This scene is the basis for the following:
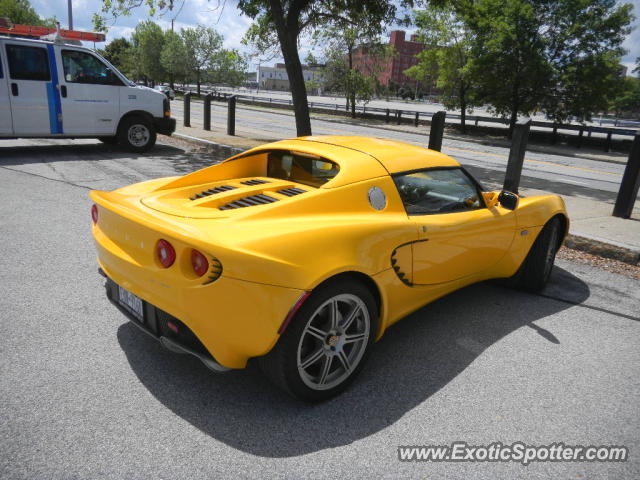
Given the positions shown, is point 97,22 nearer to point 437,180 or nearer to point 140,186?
point 140,186

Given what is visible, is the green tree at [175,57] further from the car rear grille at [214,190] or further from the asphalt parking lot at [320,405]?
the car rear grille at [214,190]

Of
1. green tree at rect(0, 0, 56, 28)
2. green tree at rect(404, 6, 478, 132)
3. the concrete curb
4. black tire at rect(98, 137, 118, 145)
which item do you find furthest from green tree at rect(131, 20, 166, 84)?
the concrete curb

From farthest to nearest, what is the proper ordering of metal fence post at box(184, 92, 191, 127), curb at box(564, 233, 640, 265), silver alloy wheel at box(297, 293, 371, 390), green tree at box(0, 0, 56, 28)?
green tree at box(0, 0, 56, 28), metal fence post at box(184, 92, 191, 127), curb at box(564, 233, 640, 265), silver alloy wheel at box(297, 293, 371, 390)

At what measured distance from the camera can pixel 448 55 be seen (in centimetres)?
2494

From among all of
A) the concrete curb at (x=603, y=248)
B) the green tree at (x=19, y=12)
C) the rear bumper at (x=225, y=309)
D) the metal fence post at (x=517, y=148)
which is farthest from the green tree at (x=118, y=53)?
the rear bumper at (x=225, y=309)

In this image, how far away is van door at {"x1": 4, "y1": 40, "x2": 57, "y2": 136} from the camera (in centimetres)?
898

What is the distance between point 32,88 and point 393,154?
8.40 metres

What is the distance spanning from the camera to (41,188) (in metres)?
7.15

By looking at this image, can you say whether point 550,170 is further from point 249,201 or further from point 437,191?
point 249,201

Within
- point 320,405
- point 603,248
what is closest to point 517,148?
point 603,248

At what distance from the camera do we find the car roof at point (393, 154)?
3297 millimetres

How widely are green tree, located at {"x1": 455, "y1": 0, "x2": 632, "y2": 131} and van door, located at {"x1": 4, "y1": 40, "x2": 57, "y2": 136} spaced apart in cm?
1639

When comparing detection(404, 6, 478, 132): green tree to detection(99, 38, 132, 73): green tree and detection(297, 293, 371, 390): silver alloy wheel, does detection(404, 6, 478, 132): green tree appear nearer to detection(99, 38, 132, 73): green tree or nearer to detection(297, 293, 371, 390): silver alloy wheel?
detection(297, 293, 371, 390): silver alloy wheel

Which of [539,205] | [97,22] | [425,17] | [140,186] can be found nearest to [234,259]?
[140,186]
